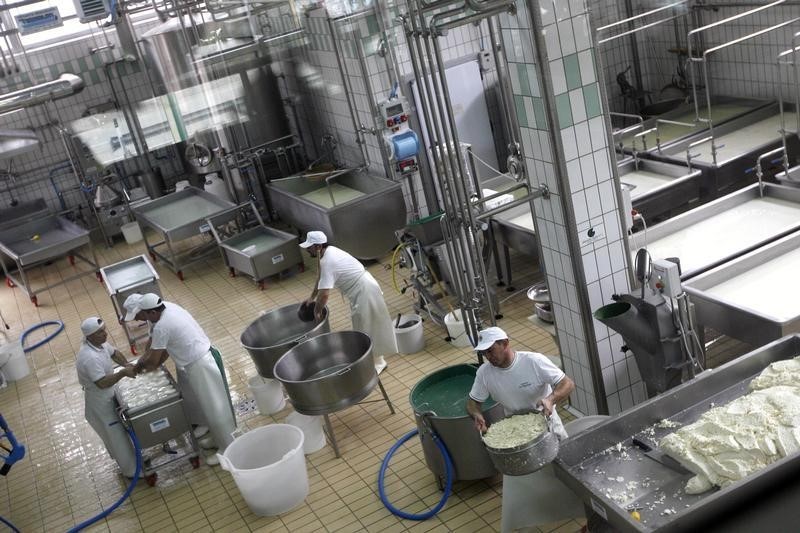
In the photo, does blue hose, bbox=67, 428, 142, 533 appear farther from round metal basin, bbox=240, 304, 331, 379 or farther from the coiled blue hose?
round metal basin, bbox=240, 304, 331, 379

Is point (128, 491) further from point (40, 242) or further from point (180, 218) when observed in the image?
point (40, 242)

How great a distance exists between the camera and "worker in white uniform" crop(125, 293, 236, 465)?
5.95m

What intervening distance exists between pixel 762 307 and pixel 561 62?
6.47 ft

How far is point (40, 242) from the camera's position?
35.6 feet

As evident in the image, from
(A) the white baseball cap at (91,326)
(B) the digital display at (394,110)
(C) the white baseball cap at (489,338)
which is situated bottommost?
(C) the white baseball cap at (489,338)

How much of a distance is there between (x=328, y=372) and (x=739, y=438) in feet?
10.2

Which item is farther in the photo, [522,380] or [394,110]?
[394,110]

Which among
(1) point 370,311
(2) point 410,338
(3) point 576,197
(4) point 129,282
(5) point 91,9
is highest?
(5) point 91,9

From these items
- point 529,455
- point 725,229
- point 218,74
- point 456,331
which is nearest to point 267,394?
point 456,331

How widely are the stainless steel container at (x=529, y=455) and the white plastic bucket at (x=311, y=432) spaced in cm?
229

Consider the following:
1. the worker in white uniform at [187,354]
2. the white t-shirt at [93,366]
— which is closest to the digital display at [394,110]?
the worker in white uniform at [187,354]

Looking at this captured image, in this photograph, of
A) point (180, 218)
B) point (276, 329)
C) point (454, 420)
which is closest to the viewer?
point (454, 420)

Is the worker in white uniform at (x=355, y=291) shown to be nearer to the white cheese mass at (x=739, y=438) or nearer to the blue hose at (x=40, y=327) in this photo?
the white cheese mass at (x=739, y=438)

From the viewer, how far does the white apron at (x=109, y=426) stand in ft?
→ 19.6
